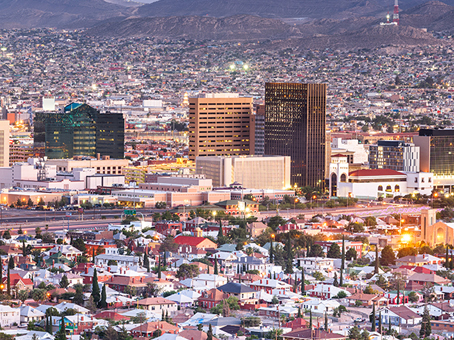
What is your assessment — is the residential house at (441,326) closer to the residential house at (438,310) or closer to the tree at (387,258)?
the residential house at (438,310)

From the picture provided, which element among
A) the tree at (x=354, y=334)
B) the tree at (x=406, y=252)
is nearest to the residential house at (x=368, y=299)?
the tree at (x=354, y=334)

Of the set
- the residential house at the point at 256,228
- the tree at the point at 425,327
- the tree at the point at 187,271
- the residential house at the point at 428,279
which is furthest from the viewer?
the residential house at the point at 256,228

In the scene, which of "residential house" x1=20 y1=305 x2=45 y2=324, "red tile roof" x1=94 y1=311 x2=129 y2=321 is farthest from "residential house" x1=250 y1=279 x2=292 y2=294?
"residential house" x1=20 y1=305 x2=45 y2=324

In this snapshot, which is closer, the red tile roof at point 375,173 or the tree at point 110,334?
the tree at point 110,334

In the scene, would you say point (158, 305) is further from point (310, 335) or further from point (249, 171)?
point (249, 171)

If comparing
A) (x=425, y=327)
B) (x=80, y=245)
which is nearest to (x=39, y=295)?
(x=425, y=327)

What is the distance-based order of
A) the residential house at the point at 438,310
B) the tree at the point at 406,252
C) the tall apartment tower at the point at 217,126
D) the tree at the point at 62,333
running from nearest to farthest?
the tree at the point at 62,333
the residential house at the point at 438,310
the tree at the point at 406,252
the tall apartment tower at the point at 217,126
